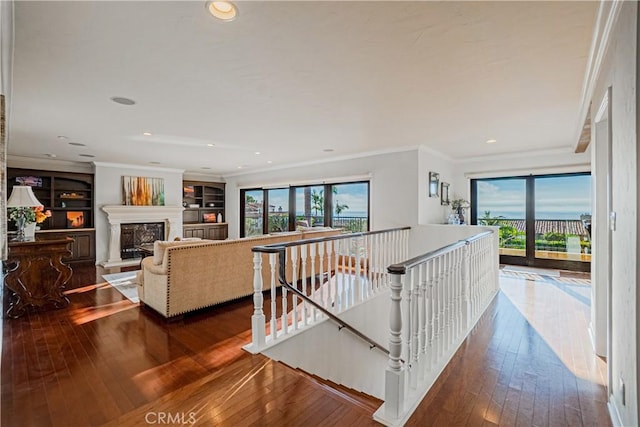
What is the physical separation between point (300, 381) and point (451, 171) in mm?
6063

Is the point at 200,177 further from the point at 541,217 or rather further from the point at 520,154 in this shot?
the point at 541,217

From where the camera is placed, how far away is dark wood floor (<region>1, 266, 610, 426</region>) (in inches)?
71.2

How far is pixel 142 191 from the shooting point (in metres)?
7.72

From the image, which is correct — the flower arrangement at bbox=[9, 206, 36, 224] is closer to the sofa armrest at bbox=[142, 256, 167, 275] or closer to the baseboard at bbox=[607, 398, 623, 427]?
the sofa armrest at bbox=[142, 256, 167, 275]

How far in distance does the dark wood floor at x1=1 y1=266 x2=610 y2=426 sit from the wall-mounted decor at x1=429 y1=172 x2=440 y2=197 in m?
3.04

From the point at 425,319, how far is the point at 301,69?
219 centimetres

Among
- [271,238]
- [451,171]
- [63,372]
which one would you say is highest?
[451,171]

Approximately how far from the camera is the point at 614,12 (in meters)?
Result: 1.67

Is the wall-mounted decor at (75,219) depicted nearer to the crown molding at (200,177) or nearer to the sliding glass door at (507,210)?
the crown molding at (200,177)

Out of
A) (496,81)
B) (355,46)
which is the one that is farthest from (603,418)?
(355,46)

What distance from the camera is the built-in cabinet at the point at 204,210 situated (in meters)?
9.12

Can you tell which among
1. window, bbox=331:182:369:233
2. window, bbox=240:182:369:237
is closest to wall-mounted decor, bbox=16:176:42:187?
window, bbox=240:182:369:237

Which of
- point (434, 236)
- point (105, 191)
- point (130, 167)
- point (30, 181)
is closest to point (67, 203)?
point (30, 181)

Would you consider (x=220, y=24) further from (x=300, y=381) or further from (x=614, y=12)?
(x=300, y=381)
